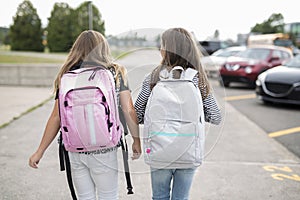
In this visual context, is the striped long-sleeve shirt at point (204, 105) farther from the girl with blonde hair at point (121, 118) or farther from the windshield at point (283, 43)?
the windshield at point (283, 43)

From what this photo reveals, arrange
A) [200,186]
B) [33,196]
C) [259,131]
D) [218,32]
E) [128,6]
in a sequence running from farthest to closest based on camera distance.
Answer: [259,131]
[200,186]
[33,196]
[218,32]
[128,6]

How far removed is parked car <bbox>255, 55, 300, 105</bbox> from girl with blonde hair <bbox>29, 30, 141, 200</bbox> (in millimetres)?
7043

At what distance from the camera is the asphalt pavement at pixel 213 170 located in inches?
144

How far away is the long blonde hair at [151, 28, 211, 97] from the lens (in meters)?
2.14

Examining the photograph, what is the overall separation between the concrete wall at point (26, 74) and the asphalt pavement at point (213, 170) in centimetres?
525

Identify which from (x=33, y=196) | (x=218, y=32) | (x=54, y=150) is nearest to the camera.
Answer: (x=218, y=32)

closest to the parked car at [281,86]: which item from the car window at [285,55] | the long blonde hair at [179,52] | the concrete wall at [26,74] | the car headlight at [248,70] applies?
the car headlight at [248,70]

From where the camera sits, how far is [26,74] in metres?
11.8

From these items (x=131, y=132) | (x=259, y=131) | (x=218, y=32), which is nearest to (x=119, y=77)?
(x=131, y=132)

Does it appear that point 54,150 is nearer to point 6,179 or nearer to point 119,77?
point 6,179

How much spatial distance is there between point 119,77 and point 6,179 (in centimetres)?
243

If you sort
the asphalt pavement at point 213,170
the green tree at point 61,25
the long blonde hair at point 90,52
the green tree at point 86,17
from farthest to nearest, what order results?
the green tree at point 61,25, the green tree at point 86,17, the asphalt pavement at point 213,170, the long blonde hair at point 90,52

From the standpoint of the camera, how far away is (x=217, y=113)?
2346 mm

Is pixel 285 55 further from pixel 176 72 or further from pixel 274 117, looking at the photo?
pixel 176 72
